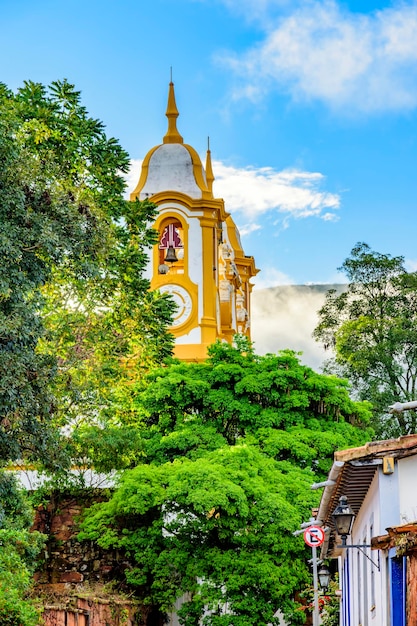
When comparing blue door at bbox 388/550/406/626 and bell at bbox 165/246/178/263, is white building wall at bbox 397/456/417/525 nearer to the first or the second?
blue door at bbox 388/550/406/626

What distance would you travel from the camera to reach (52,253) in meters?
18.7

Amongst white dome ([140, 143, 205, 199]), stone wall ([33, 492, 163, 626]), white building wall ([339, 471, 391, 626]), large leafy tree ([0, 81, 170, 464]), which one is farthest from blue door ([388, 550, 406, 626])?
white dome ([140, 143, 205, 199])

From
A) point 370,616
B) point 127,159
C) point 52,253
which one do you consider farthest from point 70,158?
point 370,616

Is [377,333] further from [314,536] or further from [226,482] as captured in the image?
[314,536]

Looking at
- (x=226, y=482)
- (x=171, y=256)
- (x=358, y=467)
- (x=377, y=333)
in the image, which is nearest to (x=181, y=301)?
(x=171, y=256)

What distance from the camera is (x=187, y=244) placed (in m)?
50.8

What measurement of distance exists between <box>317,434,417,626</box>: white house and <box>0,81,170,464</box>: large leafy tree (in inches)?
184

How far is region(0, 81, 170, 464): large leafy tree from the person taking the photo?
18.1m

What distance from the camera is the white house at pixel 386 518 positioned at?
37.3 ft

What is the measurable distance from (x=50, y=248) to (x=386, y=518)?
7225 mm

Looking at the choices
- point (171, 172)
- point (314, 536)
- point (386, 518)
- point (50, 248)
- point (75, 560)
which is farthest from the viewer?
point (171, 172)

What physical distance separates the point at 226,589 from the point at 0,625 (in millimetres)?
10813

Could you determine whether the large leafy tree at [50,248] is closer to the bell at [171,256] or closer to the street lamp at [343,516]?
the street lamp at [343,516]

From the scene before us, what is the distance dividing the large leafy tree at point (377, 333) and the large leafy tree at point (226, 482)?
928cm
